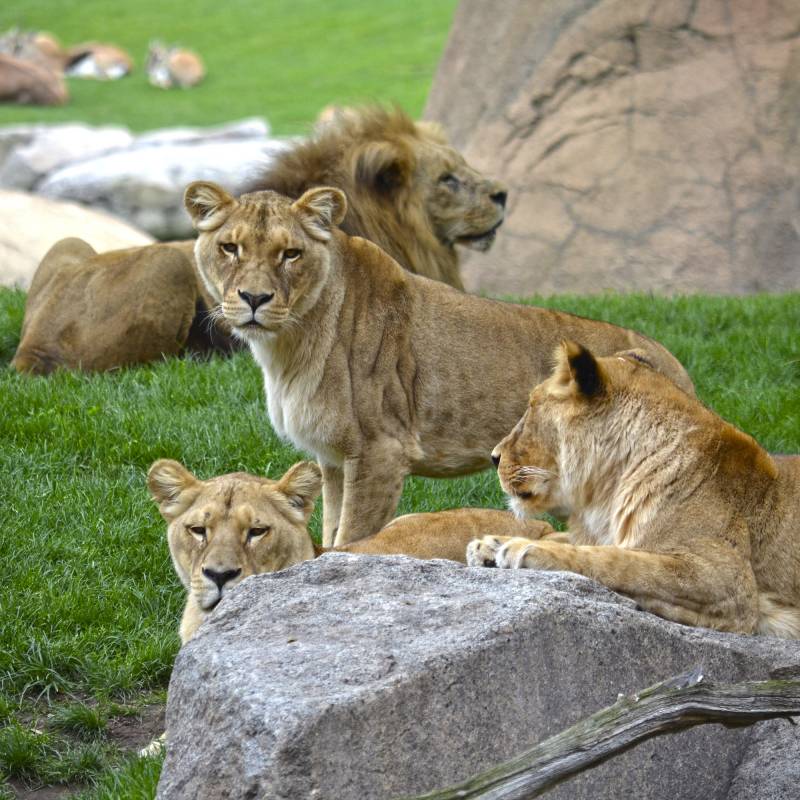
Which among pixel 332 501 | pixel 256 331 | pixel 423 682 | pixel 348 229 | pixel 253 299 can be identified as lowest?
→ pixel 332 501

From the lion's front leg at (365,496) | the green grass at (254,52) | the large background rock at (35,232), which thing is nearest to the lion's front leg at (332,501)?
the lion's front leg at (365,496)

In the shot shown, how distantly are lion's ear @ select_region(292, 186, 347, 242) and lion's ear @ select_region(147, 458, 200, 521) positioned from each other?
3.84 feet

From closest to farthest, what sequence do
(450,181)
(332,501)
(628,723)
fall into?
1. (628,723)
2. (332,501)
3. (450,181)

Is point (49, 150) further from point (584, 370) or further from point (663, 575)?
point (663, 575)

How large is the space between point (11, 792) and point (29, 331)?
4365 mm

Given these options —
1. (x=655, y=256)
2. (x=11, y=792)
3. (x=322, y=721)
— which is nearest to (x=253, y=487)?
(x=11, y=792)

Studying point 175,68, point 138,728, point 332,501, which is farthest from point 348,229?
point 175,68

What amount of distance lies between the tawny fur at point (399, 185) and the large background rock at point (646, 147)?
4272 millimetres

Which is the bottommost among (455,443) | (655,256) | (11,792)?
(655,256)

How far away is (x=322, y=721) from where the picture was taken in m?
3.00

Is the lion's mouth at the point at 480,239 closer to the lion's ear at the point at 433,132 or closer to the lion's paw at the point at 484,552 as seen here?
the lion's ear at the point at 433,132

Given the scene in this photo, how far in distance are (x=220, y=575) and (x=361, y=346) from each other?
1.46 m

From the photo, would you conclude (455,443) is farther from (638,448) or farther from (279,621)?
(279,621)

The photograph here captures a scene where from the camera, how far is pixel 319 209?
18.1ft
